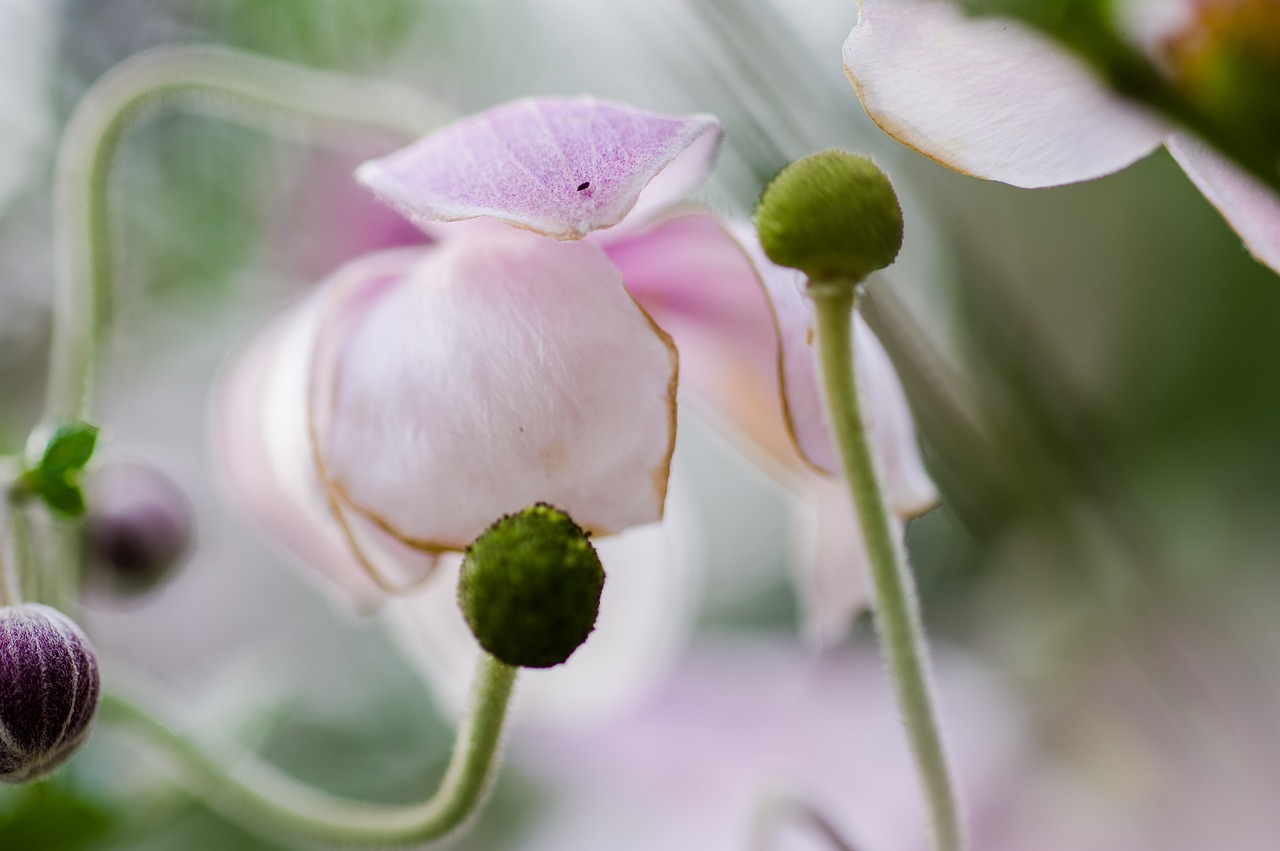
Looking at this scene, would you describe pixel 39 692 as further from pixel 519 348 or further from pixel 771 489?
pixel 771 489

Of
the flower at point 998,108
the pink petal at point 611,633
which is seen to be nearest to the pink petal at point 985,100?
the flower at point 998,108

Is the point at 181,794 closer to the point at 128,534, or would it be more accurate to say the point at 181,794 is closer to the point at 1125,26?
the point at 128,534

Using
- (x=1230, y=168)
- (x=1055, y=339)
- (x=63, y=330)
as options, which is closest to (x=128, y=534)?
(x=63, y=330)

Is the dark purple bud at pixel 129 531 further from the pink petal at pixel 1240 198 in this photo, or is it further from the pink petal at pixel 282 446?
the pink petal at pixel 1240 198

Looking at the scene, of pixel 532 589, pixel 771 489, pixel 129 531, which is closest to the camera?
pixel 532 589

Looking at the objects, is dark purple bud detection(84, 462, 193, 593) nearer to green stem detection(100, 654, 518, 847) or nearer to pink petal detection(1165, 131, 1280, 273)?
green stem detection(100, 654, 518, 847)

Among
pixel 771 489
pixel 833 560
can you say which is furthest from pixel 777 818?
pixel 771 489
